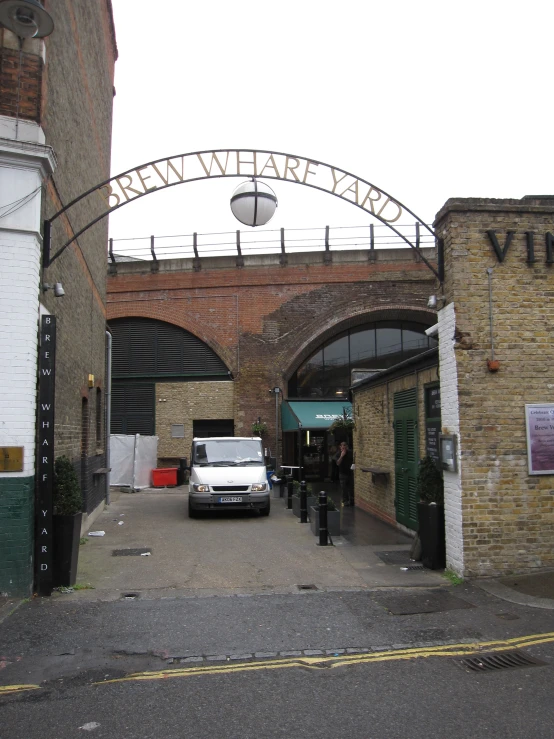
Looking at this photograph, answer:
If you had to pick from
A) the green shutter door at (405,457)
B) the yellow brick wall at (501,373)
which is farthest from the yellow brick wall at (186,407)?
the yellow brick wall at (501,373)

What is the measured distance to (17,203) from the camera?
24.1ft

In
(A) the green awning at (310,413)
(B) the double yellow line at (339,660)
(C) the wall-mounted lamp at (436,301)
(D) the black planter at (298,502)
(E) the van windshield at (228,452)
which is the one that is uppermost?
(C) the wall-mounted lamp at (436,301)

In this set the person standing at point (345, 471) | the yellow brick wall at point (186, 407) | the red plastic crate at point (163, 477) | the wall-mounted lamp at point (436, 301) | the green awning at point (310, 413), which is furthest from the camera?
the yellow brick wall at point (186, 407)

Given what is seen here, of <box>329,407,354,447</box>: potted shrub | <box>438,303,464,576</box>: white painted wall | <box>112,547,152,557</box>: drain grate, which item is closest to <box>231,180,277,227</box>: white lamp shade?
<box>438,303,464,576</box>: white painted wall

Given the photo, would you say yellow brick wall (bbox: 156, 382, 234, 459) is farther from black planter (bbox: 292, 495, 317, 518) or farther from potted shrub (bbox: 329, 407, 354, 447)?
black planter (bbox: 292, 495, 317, 518)

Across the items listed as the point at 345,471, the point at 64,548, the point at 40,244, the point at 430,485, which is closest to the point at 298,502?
the point at 345,471

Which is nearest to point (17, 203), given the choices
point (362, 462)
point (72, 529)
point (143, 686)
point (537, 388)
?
point (72, 529)

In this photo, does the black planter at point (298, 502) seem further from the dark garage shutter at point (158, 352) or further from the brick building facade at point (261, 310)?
the dark garage shutter at point (158, 352)

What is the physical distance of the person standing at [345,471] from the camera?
14.7 m

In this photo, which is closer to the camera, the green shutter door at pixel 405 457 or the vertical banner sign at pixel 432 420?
the vertical banner sign at pixel 432 420

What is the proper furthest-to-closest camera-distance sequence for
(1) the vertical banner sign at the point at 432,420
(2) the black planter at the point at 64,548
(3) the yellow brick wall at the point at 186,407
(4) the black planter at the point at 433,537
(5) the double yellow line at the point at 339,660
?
(3) the yellow brick wall at the point at 186,407 < (1) the vertical banner sign at the point at 432,420 < (4) the black planter at the point at 433,537 < (2) the black planter at the point at 64,548 < (5) the double yellow line at the point at 339,660

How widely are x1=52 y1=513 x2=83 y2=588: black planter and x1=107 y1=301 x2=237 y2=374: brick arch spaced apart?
52.6 feet

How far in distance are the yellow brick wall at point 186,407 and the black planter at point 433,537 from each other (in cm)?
1539

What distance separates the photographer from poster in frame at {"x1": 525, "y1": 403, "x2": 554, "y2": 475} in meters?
7.92
